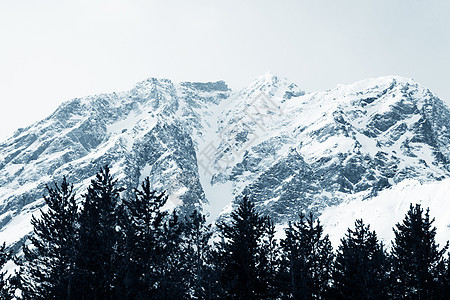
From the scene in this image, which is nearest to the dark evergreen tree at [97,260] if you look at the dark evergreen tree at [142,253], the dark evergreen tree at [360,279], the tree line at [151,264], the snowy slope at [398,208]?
the tree line at [151,264]

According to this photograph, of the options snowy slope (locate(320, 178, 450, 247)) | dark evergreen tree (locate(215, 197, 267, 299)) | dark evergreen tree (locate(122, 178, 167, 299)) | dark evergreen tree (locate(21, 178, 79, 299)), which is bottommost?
snowy slope (locate(320, 178, 450, 247))

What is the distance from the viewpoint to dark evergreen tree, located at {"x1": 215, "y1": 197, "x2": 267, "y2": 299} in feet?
83.3

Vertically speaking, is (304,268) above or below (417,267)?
above

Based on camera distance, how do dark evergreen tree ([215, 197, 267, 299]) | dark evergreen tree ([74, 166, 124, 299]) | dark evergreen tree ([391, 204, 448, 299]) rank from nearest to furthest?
dark evergreen tree ([74, 166, 124, 299]) → dark evergreen tree ([215, 197, 267, 299]) → dark evergreen tree ([391, 204, 448, 299])

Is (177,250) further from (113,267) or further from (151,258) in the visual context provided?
(113,267)

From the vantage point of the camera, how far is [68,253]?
74.9ft

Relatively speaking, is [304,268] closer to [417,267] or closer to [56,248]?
[417,267]

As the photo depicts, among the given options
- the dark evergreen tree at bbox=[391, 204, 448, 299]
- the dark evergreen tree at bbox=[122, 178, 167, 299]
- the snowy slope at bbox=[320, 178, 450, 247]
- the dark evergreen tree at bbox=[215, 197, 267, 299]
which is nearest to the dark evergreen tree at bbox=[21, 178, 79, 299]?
the dark evergreen tree at bbox=[122, 178, 167, 299]

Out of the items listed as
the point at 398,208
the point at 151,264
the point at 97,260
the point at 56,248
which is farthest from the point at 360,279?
the point at 398,208

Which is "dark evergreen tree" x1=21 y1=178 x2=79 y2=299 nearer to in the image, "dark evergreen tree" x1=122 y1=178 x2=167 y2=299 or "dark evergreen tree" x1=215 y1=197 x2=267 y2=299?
"dark evergreen tree" x1=122 y1=178 x2=167 y2=299

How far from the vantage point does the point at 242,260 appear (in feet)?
87.5

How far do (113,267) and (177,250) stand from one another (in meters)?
7.87

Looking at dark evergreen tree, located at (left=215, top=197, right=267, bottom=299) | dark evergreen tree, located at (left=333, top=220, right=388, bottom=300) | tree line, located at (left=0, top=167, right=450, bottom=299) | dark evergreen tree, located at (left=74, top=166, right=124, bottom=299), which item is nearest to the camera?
dark evergreen tree, located at (left=74, top=166, right=124, bottom=299)

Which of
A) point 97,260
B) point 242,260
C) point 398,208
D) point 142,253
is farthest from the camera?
point 398,208
